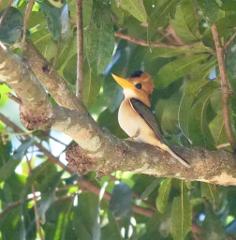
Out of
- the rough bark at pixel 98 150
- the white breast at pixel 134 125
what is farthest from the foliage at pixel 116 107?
the rough bark at pixel 98 150

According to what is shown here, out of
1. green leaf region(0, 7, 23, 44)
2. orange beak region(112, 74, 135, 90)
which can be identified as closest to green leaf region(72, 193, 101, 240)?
orange beak region(112, 74, 135, 90)

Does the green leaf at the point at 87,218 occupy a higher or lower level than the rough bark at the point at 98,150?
lower

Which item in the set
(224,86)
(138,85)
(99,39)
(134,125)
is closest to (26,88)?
(99,39)

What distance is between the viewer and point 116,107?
12.1 feet

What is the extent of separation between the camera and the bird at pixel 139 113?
2878 mm

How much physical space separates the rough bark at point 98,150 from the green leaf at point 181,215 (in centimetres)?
49

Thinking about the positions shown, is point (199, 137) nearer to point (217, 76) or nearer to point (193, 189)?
point (217, 76)

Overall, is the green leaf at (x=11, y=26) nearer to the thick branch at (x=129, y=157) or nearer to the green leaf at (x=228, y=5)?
the thick branch at (x=129, y=157)

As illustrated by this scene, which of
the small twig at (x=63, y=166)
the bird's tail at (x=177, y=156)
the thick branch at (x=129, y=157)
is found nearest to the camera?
the thick branch at (x=129, y=157)

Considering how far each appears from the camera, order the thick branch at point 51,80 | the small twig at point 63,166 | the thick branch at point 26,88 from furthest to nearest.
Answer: the small twig at point 63,166, the thick branch at point 51,80, the thick branch at point 26,88

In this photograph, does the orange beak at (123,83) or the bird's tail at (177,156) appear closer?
the bird's tail at (177,156)

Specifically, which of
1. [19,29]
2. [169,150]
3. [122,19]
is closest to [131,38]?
[122,19]

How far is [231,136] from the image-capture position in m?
2.86

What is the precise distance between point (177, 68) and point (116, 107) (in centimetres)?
44
